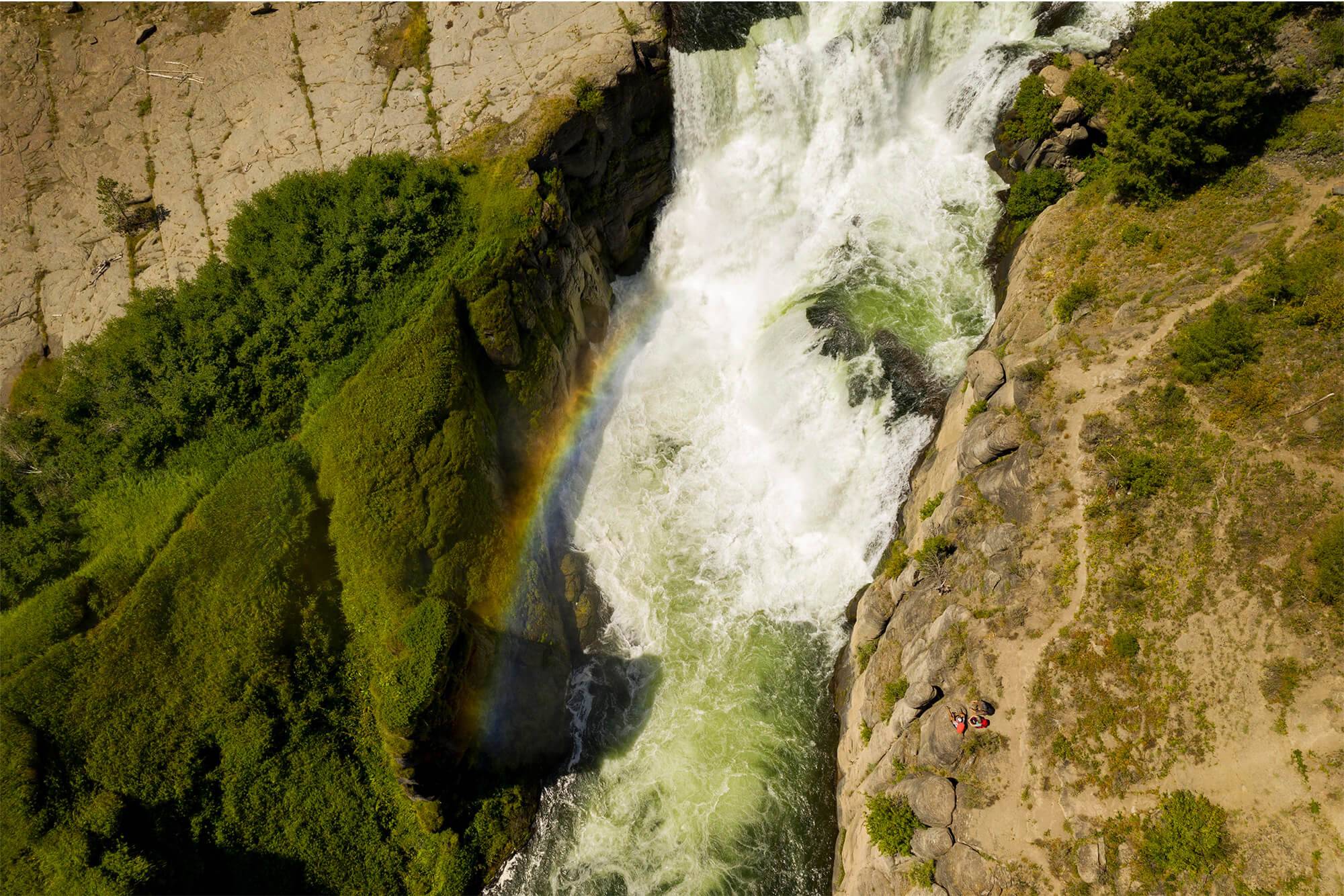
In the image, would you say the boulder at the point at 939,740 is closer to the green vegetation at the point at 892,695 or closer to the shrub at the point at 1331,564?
the green vegetation at the point at 892,695

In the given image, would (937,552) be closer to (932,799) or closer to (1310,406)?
(932,799)

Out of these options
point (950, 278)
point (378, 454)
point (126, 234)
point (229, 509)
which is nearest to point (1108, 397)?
point (950, 278)

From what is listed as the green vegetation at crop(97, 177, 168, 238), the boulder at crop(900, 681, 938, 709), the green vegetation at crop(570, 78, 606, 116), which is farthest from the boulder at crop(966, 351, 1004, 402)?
the green vegetation at crop(97, 177, 168, 238)

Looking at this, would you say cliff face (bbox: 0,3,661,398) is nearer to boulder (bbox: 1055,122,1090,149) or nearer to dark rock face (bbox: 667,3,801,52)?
dark rock face (bbox: 667,3,801,52)

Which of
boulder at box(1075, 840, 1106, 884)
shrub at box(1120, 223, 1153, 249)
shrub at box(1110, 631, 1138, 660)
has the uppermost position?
shrub at box(1120, 223, 1153, 249)

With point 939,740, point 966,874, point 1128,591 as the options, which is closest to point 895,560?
point 939,740

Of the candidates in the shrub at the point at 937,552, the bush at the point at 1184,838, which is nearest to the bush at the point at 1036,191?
the shrub at the point at 937,552
